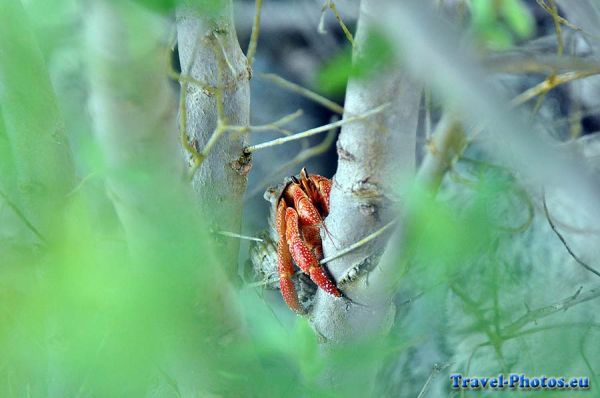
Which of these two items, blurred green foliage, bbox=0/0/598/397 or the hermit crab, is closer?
blurred green foliage, bbox=0/0/598/397

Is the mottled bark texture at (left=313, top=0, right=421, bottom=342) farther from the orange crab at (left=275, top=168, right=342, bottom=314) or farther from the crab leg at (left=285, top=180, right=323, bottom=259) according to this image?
the crab leg at (left=285, top=180, right=323, bottom=259)

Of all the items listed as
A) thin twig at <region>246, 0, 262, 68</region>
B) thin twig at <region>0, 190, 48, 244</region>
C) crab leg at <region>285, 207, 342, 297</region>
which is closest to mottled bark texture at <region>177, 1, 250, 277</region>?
thin twig at <region>246, 0, 262, 68</region>

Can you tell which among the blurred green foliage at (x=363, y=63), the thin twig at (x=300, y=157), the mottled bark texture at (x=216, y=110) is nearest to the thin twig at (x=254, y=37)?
the mottled bark texture at (x=216, y=110)

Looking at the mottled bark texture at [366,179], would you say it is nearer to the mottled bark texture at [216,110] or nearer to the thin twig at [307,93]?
the thin twig at [307,93]

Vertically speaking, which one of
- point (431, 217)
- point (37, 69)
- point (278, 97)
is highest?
point (278, 97)

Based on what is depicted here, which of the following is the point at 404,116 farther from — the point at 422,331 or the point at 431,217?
the point at 422,331

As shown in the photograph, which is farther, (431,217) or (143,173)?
(143,173)

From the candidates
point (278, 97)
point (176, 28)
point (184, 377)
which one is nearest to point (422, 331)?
point (184, 377)

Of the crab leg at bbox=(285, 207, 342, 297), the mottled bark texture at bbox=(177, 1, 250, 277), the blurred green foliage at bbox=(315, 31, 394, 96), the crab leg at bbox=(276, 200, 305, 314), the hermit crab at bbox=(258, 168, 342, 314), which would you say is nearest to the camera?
the blurred green foliage at bbox=(315, 31, 394, 96)

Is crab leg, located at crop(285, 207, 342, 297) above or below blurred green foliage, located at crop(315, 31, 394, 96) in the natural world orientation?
above
